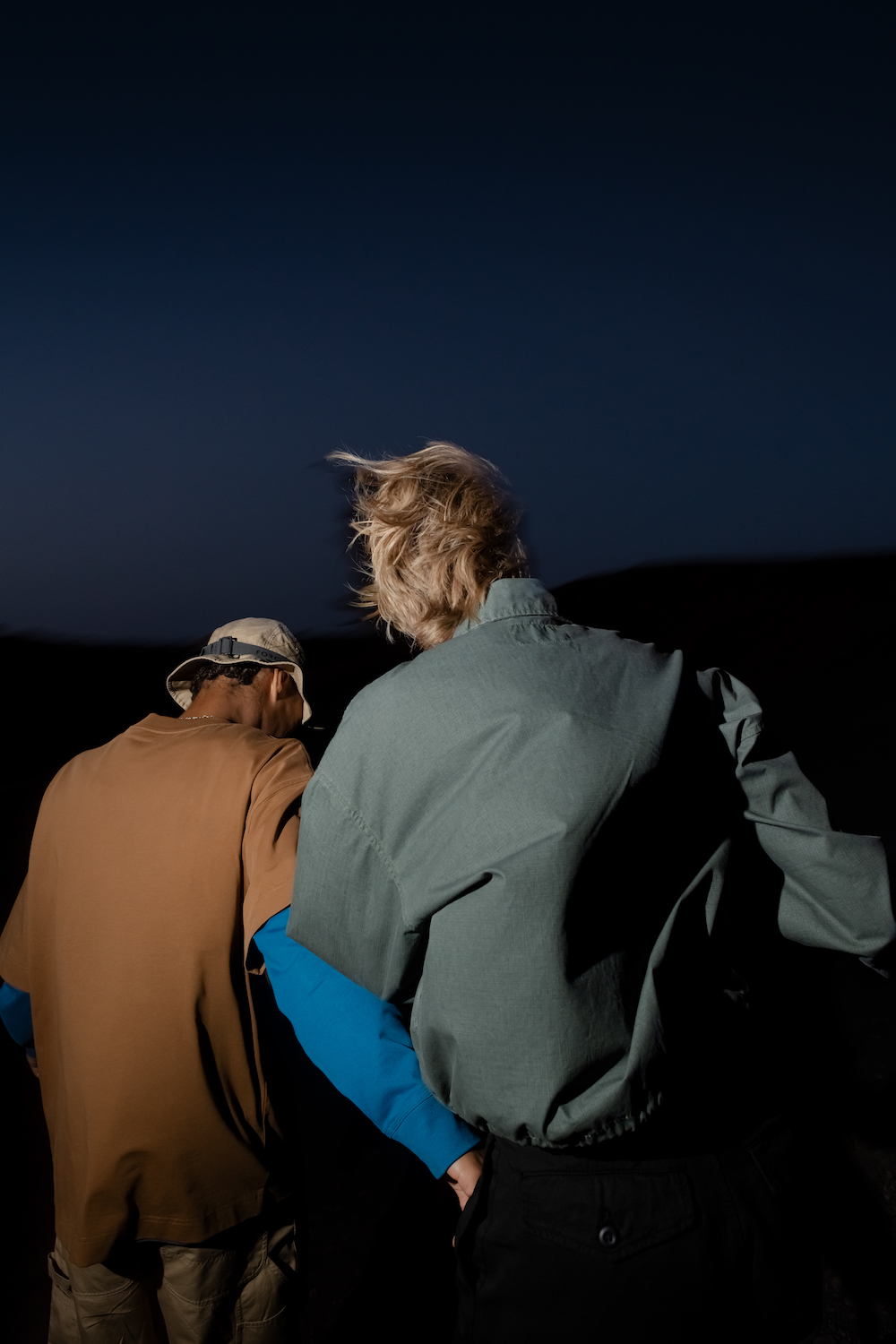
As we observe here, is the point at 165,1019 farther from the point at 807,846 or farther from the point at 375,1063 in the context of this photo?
the point at 807,846

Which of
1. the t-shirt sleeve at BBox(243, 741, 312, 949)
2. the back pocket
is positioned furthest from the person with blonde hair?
the t-shirt sleeve at BBox(243, 741, 312, 949)

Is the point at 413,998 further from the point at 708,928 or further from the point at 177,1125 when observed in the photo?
the point at 177,1125

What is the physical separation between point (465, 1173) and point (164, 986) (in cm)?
54

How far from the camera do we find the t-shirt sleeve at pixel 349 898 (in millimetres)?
850

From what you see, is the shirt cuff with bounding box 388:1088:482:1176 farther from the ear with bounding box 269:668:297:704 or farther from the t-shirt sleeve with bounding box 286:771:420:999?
the ear with bounding box 269:668:297:704

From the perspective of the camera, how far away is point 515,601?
3.02 feet

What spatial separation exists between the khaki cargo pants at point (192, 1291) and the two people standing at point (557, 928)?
571mm

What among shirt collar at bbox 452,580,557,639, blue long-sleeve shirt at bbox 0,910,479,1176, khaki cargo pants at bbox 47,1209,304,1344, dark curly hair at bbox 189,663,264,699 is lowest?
khaki cargo pants at bbox 47,1209,304,1344

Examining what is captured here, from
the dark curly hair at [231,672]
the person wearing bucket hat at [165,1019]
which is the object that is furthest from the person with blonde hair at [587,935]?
the dark curly hair at [231,672]

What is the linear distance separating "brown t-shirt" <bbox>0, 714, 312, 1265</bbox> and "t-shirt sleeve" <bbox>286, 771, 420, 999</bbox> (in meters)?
0.28

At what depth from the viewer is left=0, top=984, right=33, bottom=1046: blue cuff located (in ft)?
4.66

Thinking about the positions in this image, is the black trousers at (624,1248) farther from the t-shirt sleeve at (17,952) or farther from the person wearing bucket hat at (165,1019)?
the t-shirt sleeve at (17,952)

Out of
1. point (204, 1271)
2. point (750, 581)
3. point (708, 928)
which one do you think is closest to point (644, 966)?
point (708, 928)

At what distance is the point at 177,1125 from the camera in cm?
121
